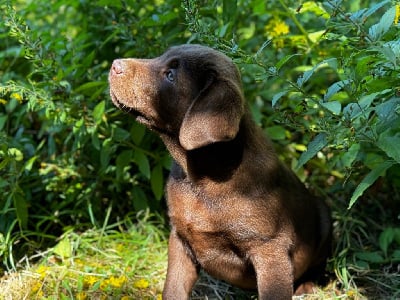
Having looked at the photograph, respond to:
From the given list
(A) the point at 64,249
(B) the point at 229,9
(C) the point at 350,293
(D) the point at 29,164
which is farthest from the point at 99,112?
(C) the point at 350,293

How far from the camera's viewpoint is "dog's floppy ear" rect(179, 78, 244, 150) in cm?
285

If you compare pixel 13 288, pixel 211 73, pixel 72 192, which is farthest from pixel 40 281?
pixel 211 73

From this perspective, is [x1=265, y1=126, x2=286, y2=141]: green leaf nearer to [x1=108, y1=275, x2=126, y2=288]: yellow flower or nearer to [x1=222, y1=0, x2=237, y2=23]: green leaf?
[x1=222, y1=0, x2=237, y2=23]: green leaf

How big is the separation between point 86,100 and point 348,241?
5.25 ft

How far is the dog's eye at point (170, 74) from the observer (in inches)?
123

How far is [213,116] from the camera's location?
2.86 metres

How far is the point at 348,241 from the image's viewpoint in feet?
13.0

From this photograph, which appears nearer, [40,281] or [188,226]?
[188,226]

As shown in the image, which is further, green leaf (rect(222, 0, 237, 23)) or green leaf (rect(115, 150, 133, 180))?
green leaf (rect(115, 150, 133, 180))

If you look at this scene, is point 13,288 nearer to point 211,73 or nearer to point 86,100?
point 86,100

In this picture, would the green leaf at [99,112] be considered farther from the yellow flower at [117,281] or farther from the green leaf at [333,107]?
the green leaf at [333,107]

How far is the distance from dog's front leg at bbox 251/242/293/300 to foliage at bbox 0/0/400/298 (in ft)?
1.80

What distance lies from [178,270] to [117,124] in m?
1.13

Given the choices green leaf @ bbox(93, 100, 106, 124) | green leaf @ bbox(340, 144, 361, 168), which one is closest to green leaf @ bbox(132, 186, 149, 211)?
green leaf @ bbox(93, 100, 106, 124)
